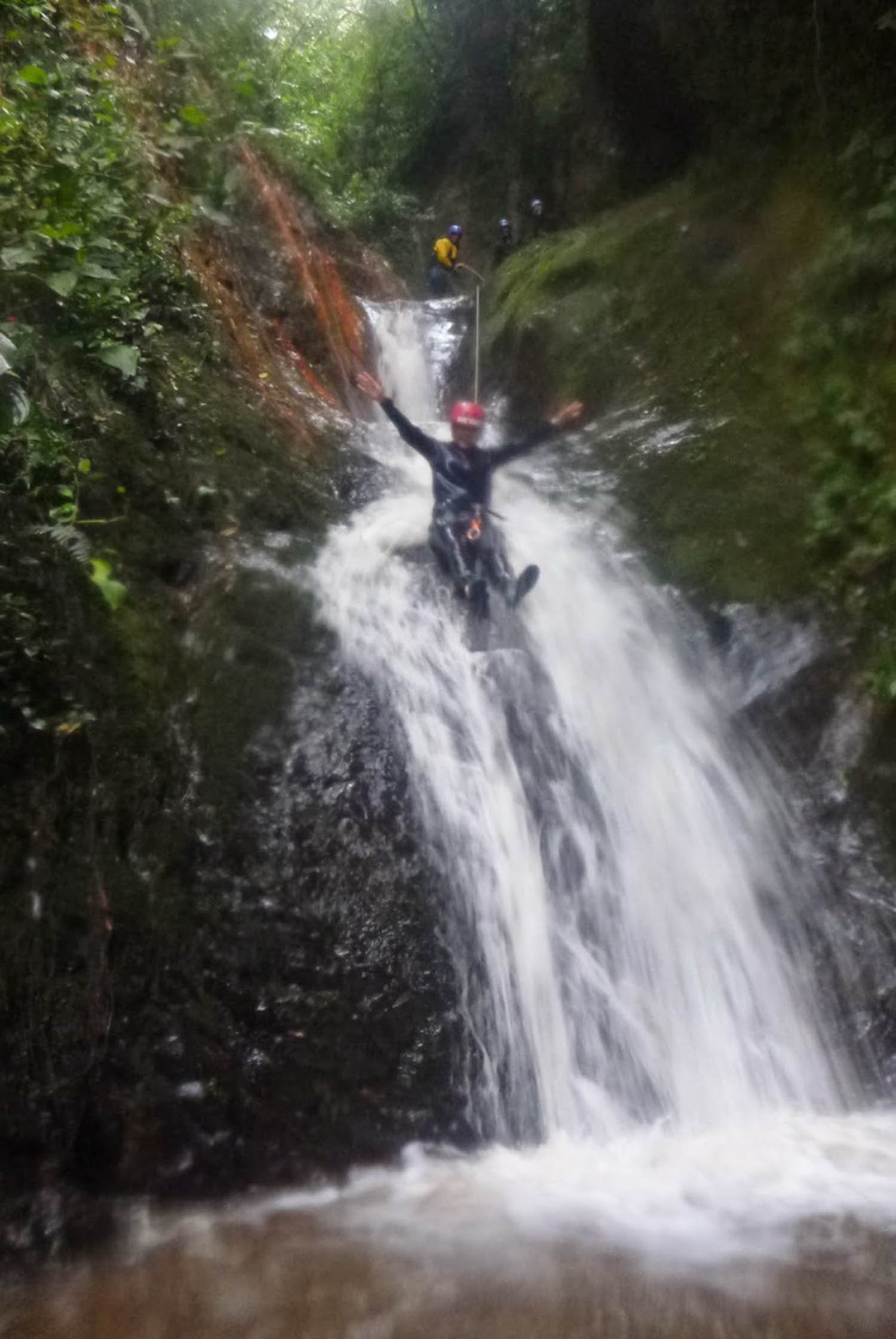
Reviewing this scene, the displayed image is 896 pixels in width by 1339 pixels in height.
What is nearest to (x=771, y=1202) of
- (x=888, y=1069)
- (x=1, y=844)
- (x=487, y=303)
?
(x=888, y=1069)

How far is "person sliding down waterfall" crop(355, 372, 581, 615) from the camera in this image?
6098mm

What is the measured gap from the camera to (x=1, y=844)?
3.77 m

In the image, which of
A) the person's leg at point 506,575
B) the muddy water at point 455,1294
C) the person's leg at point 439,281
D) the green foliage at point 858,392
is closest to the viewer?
the muddy water at point 455,1294

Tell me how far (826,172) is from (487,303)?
17.6 ft

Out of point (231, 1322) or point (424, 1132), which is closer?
point (231, 1322)

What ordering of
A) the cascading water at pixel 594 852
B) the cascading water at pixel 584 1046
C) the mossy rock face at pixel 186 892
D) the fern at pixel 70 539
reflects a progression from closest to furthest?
the cascading water at pixel 584 1046, the mossy rock face at pixel 186 892, the fern at pixel 70 539, the cascading water at pixel 594 852

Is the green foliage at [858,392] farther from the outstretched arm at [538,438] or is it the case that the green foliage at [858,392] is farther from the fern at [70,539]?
the fern at [70,539]

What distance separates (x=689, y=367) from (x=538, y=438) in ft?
6.78

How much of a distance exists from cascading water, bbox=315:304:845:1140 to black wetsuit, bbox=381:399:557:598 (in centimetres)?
23

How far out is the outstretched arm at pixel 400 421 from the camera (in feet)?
20.0

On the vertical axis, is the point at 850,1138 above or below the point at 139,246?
below

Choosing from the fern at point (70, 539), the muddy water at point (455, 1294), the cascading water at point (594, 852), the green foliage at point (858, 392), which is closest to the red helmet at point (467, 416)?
the cascading water at point (594, 852)

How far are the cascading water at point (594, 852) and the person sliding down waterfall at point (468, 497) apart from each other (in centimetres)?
21

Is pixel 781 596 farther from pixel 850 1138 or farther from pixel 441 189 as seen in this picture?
pixel 441 189
